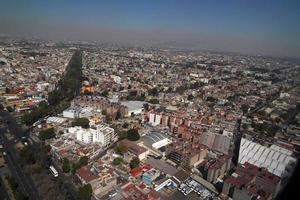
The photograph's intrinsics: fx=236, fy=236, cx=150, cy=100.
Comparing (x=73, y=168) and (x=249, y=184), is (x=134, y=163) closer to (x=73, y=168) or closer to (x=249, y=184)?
(x=73, y=168)

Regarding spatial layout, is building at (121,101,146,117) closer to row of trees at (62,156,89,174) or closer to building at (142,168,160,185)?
row of trees at (62,156,89,174)

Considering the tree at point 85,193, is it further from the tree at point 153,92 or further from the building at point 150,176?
the tree at point 153,92

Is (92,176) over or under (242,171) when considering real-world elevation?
under

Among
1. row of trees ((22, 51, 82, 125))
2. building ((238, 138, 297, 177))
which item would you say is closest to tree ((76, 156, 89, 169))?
row of trees ((22, 51, 82, 125))

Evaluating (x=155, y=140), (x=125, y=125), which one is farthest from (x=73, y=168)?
(x=125, y=125)

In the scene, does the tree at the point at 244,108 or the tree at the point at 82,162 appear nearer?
the tree at the point at 82,162

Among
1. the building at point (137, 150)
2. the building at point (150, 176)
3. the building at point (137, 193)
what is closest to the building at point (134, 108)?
the building at point (137, 150)

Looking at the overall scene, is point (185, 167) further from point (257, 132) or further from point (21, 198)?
point (21, 198)

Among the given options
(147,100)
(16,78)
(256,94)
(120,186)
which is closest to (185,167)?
(120,186)
